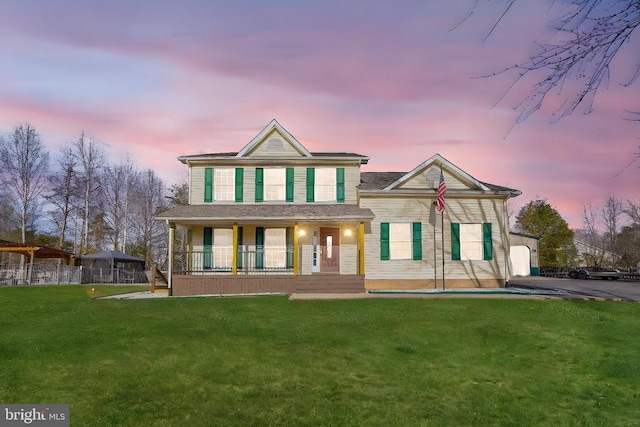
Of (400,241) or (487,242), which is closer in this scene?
(400,241)

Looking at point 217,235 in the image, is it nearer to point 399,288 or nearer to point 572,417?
point 399,288

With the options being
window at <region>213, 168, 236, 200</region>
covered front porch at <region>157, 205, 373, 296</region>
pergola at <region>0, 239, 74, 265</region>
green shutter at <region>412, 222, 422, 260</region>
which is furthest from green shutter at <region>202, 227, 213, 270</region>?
pergola at <region>0, 239, 74, 265</region>

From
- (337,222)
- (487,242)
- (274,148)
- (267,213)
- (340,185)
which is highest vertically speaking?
(274,148)

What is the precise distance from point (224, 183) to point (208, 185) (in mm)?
789

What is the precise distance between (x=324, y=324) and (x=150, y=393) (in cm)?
538

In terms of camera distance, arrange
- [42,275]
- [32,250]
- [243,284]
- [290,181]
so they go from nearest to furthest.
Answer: [243,284]
[290,181]
[32,250]
[42,275]

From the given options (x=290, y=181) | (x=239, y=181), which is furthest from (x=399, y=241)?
(x=239, y=181)

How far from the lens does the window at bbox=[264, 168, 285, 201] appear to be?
22.6 meters

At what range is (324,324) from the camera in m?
11.4

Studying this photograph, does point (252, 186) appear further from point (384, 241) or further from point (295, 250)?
point (384, 241)

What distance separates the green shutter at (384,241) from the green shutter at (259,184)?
20.1 ft

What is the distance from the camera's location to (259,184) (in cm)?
2258

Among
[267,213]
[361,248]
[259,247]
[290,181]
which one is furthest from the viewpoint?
[290,181]

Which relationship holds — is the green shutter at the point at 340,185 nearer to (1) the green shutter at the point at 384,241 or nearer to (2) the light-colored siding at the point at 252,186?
(2) the light-colored siding at the point at 252,186
